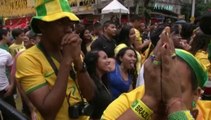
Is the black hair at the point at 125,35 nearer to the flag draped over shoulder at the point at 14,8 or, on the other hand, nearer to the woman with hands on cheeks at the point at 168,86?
the woman with hands on cheeks at the point at 168,86

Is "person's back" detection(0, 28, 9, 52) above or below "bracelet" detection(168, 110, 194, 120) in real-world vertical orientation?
below

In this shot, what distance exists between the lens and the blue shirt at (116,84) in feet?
17.3

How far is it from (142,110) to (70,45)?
1.04 meters

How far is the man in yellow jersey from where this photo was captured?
2895 millimetres

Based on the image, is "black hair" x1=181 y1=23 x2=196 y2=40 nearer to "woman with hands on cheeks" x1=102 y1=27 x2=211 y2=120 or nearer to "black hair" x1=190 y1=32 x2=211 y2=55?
"black hair" x1=190 y1=32 x2=211 y2=55

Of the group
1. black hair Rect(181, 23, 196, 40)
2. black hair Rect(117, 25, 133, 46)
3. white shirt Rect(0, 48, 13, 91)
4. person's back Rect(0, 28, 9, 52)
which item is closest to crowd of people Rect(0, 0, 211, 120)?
black hair Rect(181, 23, 196, 40)

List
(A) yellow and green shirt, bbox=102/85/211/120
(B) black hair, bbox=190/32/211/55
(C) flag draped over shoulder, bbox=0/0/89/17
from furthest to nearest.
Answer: (C) flag draped over shoulder, bbox=0/0/89/17 → (B) black hair, bbox=190/32/211/55 → (A) yellow and green shirt, bbox=102/85/211/120

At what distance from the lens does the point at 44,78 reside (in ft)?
9.77

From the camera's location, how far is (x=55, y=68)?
3.00m

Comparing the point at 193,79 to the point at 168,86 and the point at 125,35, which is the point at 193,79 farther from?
the point at 125,35

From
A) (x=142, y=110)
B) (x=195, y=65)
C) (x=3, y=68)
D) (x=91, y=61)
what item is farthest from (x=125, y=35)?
(x=142, y=110)

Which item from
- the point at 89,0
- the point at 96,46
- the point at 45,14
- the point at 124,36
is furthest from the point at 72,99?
the point at 89,0

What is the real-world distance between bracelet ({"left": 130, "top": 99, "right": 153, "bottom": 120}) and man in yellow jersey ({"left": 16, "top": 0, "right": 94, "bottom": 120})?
36.5 inches

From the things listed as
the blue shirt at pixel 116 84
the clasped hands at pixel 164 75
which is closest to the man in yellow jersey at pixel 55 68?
the clasped hands at pixel 164 75
